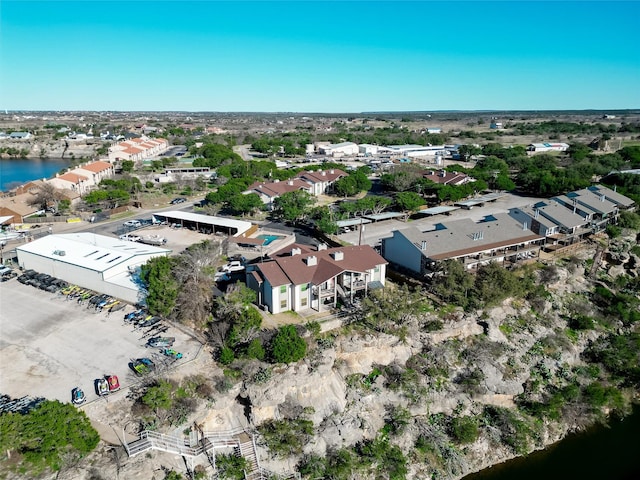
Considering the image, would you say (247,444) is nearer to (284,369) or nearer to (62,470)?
(284,369)

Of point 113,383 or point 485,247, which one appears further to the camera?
point 485,247

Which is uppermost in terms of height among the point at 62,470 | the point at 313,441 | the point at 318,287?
the point at 318,287

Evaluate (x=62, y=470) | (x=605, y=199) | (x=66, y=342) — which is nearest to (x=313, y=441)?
(x=62, y=470)

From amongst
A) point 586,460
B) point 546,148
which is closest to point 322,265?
point 586,460

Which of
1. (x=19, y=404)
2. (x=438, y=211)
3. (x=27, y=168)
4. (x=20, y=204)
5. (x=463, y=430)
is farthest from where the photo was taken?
(x=27, y=168)

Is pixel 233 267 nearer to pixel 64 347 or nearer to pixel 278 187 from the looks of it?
pixel 64 347

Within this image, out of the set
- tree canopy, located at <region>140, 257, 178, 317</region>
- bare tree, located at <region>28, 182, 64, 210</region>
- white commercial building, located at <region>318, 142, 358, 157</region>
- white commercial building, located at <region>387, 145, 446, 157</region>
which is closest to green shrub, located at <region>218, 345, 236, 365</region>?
tree canopy, located at <region>140, 257, 178, 317</region>

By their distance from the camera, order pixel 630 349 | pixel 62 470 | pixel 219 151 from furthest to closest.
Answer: pixel 219 151 < pixel 630 349 < pixel 62 470

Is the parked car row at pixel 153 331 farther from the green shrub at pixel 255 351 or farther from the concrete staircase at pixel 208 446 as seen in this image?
the concrete staircase at pixel 208 446
